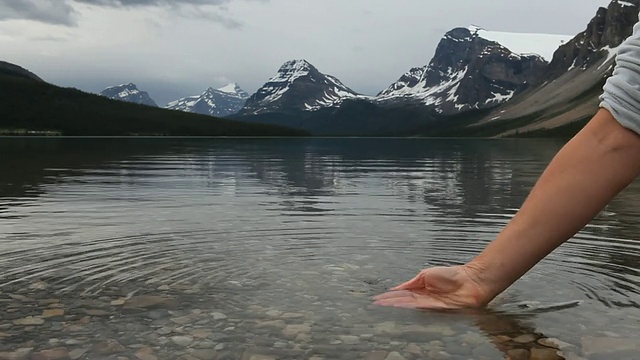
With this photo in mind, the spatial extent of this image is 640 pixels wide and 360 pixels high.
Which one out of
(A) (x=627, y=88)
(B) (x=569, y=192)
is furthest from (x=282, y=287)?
→ (A) (x=627, y=88)

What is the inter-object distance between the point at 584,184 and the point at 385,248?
29.4 feet

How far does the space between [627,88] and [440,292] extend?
4.35m

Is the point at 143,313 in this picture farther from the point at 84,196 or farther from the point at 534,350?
the point at 84,196

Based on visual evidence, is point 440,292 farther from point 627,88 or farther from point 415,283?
point 627,88

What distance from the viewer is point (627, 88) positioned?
227 cm

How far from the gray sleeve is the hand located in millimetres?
2670

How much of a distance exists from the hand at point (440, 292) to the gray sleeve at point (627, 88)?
8.76 ft

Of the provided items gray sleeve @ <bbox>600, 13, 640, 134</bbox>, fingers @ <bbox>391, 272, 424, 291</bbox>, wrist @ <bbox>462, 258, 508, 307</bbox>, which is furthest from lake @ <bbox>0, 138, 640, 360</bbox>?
gray sleeve @ <bbox>600, 13, 640, 134</bbox>

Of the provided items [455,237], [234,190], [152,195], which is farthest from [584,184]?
[234,190]

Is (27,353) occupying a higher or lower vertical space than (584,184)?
lower

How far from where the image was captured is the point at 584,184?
263 centimetres

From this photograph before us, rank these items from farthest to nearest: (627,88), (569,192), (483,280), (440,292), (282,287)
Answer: (282,287), (440,292), (483,280), (569,192), (627,88)

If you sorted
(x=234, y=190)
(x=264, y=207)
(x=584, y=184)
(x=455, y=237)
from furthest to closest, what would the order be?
1. (x=234, y=190)
2. (x=264, y=207)
3. (x=455, y=237)
4. (x=584, y=184)

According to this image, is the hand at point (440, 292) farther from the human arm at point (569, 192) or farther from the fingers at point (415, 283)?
the human arm at point (569, 192)
